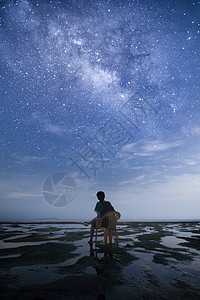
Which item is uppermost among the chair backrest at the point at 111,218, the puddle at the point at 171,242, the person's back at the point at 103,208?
the person's back at the point at 103,208

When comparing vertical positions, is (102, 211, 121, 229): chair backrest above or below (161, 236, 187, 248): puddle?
above

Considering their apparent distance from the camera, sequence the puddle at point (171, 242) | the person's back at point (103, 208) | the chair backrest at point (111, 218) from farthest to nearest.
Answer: the puddle at point (171, 242)
the person's back at point (103, 208)
the chair backrest at point (111, 218)

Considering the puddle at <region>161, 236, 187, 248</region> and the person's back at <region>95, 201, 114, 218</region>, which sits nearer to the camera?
the person's back at <region>95, 201, 114, 218</region>

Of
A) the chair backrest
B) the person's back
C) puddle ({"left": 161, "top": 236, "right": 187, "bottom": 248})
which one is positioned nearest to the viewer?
the chair backrest

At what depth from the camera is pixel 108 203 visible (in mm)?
7758

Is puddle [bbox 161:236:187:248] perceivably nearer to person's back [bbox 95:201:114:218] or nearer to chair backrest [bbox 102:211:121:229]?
chair backrest [bbox 102:211:121:229]

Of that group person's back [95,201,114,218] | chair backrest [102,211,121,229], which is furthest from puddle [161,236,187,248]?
person's back [95,201,114,218]

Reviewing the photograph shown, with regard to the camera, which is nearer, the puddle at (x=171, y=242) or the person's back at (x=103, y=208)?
the person's back at (x=103, y=208)

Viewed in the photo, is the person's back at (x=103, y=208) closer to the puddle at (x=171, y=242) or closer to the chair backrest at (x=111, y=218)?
the chair backrest at (x=111, y=218)

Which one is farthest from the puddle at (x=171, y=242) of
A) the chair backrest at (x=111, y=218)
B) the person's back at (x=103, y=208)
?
the person's back at (x=103, y=208)

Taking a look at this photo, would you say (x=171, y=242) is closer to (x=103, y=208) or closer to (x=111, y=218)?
(x=111, y=218)

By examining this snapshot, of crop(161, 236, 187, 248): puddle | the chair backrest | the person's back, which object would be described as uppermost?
the person's back

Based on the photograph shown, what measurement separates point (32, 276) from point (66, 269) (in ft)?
2.67

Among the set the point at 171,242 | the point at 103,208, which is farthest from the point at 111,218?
the point at 171,242
